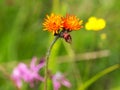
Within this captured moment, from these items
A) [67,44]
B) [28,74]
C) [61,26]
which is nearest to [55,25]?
[61,26]

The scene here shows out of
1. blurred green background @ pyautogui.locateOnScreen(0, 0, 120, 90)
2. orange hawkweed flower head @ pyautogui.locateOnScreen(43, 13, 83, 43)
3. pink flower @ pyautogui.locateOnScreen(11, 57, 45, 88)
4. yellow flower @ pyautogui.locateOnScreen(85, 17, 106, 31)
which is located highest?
blurred green background @ pyautogui.locateOnScreen(0, 0, 120, 90)

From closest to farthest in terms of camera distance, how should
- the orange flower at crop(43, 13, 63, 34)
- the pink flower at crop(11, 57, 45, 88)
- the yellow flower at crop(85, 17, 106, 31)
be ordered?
the orange flower at crop(43, 13, 63, 34) < the pink flower at crop(11, 57, 45, 88) < the yellow flower at crop(85, 17, 106, 31)

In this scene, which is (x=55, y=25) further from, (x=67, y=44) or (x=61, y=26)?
(x=67, y=44)

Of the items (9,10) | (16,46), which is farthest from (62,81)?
(9,10)

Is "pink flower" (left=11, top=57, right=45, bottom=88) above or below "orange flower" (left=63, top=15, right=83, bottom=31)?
above

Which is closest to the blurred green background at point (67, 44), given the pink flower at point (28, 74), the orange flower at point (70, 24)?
the pink flower at point (28, 74)

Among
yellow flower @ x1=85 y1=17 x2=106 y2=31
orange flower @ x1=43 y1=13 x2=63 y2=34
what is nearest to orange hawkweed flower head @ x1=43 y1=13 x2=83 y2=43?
orange flower @ x1=43 y1=13 x2=63 y2=34

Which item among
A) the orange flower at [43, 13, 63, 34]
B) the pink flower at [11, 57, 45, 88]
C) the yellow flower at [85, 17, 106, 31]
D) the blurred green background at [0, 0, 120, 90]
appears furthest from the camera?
the blurred green background at [0, 0, 120, 90]

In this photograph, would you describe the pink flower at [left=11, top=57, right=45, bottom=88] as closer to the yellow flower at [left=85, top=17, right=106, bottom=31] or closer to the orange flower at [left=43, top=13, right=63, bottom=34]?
the yellow flower at [left=85, top=17, right=106, bottom=31]

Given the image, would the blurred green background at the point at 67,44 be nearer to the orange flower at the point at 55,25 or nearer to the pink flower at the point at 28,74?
the pink flower at the point at 28,74
